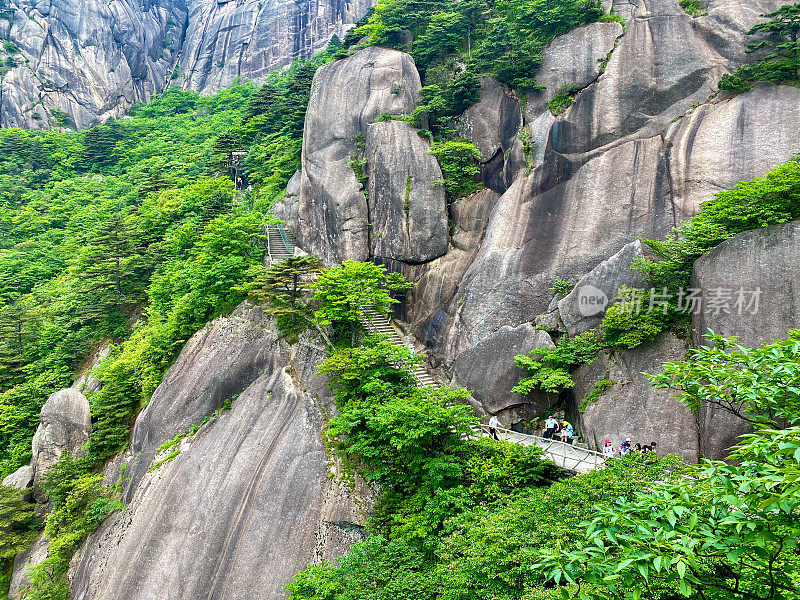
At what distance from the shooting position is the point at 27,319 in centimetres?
2856

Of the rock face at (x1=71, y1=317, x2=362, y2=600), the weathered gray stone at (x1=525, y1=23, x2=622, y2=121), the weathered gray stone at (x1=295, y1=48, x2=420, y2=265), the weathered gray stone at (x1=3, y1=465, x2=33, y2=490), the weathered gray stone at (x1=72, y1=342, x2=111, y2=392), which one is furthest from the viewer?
the weathered gray stone at (x1=72, y1=342, x2=111, y2=392)

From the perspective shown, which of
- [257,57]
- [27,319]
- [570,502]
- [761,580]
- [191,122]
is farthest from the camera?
[257,57]

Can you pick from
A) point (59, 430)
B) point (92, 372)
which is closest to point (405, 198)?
point (92, 372)

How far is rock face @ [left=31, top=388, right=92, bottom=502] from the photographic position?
22.1m

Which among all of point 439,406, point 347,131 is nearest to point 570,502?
point 439,406

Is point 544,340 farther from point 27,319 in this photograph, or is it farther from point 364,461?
point 27,319

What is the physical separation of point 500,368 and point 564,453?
4025mm

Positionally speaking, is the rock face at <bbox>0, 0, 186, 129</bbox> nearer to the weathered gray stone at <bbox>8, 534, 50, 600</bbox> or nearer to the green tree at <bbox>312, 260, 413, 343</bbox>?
the weathered gray stone at <bbox>8, 534, 50, 600</bbox>

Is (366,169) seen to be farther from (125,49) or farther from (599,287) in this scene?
(125,49)

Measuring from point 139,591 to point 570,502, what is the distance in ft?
48.5

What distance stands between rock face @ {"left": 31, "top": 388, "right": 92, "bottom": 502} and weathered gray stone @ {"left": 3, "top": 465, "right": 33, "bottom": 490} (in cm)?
35

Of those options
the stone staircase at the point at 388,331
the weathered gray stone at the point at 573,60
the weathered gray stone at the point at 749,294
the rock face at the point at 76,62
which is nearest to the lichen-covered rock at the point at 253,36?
the rock face at the point at 76,62

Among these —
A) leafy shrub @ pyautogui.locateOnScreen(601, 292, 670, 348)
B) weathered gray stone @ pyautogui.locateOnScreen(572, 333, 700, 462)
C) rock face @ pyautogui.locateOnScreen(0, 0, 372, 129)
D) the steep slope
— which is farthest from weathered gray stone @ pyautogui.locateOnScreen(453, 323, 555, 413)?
rock face @ pyautogui.locateOnScreen(0, 0, 372, 129)

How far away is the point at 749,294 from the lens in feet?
40.8
